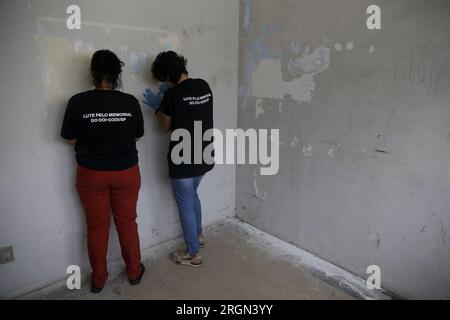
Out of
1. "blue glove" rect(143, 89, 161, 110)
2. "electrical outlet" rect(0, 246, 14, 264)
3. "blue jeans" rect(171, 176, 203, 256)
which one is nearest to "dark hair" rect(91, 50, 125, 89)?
"blue glove" rect(143, 89, 161, 110)

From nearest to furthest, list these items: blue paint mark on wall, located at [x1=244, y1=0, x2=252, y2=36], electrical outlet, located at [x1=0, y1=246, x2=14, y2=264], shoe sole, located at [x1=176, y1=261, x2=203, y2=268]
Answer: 1. electrical outlet, located at [x1=0, y1=246, x2=14, y2=264]
2. shoe sole, located at [x1=176, y1=261, x2=203, y2=268]
3. blue paint mark on wall, located at [x1=244, y1=0, x2=252, y2=36]

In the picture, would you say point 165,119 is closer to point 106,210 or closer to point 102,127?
point 102,127

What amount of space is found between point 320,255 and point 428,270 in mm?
732

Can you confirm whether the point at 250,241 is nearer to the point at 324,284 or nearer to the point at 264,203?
the point at 264,203

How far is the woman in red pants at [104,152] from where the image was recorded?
1.76 metres

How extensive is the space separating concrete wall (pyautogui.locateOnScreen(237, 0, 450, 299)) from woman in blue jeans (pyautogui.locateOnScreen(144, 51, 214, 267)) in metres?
0.65

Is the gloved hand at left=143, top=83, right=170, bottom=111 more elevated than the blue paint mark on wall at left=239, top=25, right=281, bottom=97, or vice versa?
the blue paint mark on wall at left=239, top=25, right=281, bottom=97

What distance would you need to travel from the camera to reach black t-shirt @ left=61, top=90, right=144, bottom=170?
175 cm

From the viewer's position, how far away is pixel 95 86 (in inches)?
74.3

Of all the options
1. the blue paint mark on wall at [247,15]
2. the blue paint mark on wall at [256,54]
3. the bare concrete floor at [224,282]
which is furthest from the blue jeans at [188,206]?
the blue paint mark on wall at [247,15]

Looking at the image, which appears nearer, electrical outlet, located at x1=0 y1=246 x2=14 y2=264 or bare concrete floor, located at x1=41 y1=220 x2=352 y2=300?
electrical outlet, located at x1=0 y1=246 x2=14 y2=264

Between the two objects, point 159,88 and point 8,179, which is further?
point 159,88

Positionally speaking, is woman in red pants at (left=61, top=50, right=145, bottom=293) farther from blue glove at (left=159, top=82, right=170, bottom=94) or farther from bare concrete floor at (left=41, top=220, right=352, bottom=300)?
blue glove at (left=159, top=82, right=170, bottom=94)

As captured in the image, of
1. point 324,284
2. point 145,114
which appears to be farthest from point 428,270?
point 145,114
